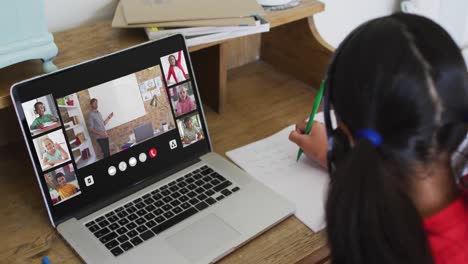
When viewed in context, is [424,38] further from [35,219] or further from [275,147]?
[35,219]

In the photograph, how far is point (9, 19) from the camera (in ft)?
2.67

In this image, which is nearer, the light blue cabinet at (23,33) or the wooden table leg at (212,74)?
the light blue cabinet at (23,33)

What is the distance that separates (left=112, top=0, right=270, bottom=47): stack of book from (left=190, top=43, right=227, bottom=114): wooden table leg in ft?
0.39

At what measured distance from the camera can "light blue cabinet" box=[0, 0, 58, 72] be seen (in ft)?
2.66

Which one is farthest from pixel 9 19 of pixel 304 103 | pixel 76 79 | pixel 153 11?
pixel 304 103

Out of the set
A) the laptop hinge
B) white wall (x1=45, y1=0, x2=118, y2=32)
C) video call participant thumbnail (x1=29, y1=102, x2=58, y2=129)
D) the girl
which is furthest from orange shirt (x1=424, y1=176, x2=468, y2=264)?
white wall (x1=45, y1=0, x2=118, y2=32)

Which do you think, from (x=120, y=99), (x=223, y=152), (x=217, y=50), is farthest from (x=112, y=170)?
(x=217, y=50)

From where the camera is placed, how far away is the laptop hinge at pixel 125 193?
906 millimetres

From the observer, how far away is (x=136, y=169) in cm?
97

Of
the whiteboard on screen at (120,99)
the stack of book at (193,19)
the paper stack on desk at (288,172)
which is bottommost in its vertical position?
the paper stack on desk at (288,172)

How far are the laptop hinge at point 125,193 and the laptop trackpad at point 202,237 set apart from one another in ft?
0.45

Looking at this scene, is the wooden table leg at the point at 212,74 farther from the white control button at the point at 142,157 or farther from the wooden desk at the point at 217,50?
the white control button at the point at 142,157

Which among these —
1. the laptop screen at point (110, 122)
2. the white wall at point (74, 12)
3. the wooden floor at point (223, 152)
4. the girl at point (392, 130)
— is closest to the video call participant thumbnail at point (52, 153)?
the laptop screen at point (110, 122)

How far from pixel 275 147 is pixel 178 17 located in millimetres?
309
